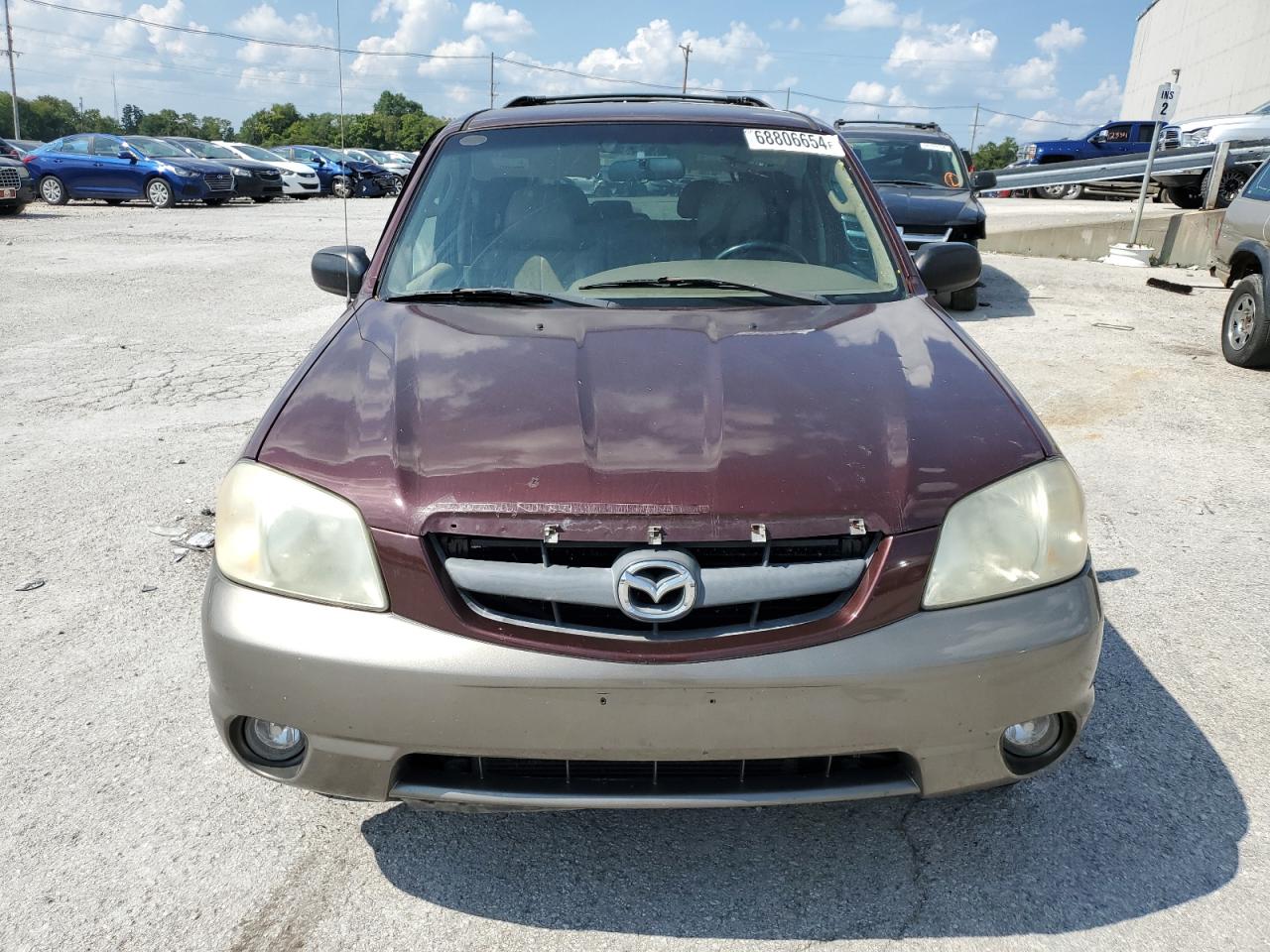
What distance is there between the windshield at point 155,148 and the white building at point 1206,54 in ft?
101

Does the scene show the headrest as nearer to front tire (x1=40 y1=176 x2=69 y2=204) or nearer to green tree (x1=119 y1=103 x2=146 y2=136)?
front tire (x1=40 y1=176 x2=69 y2=204)

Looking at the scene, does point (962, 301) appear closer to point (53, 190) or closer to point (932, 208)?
point (932, 208)

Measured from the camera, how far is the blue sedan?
21.5 metres

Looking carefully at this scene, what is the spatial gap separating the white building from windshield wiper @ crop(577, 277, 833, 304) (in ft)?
122

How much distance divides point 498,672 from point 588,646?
0.57 ft

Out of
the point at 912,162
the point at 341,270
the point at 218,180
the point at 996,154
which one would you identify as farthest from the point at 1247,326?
the point at 996,154

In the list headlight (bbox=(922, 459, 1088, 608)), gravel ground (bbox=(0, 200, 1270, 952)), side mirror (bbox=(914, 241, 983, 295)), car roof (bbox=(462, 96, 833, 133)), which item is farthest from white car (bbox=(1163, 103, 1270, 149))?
headlight (bbox=(922, 459, 1088, 608))

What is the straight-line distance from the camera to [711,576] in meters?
1.88

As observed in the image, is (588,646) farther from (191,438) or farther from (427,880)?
(191,438)

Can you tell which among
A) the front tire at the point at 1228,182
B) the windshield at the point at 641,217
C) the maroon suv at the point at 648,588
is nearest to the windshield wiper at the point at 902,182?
the windshield at the point at 641,217

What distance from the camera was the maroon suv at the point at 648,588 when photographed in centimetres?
187

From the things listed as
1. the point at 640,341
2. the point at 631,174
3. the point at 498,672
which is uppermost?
the point at 631,174

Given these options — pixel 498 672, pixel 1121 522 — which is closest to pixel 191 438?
pixel 498 672

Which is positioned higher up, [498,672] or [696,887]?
[498,672]
